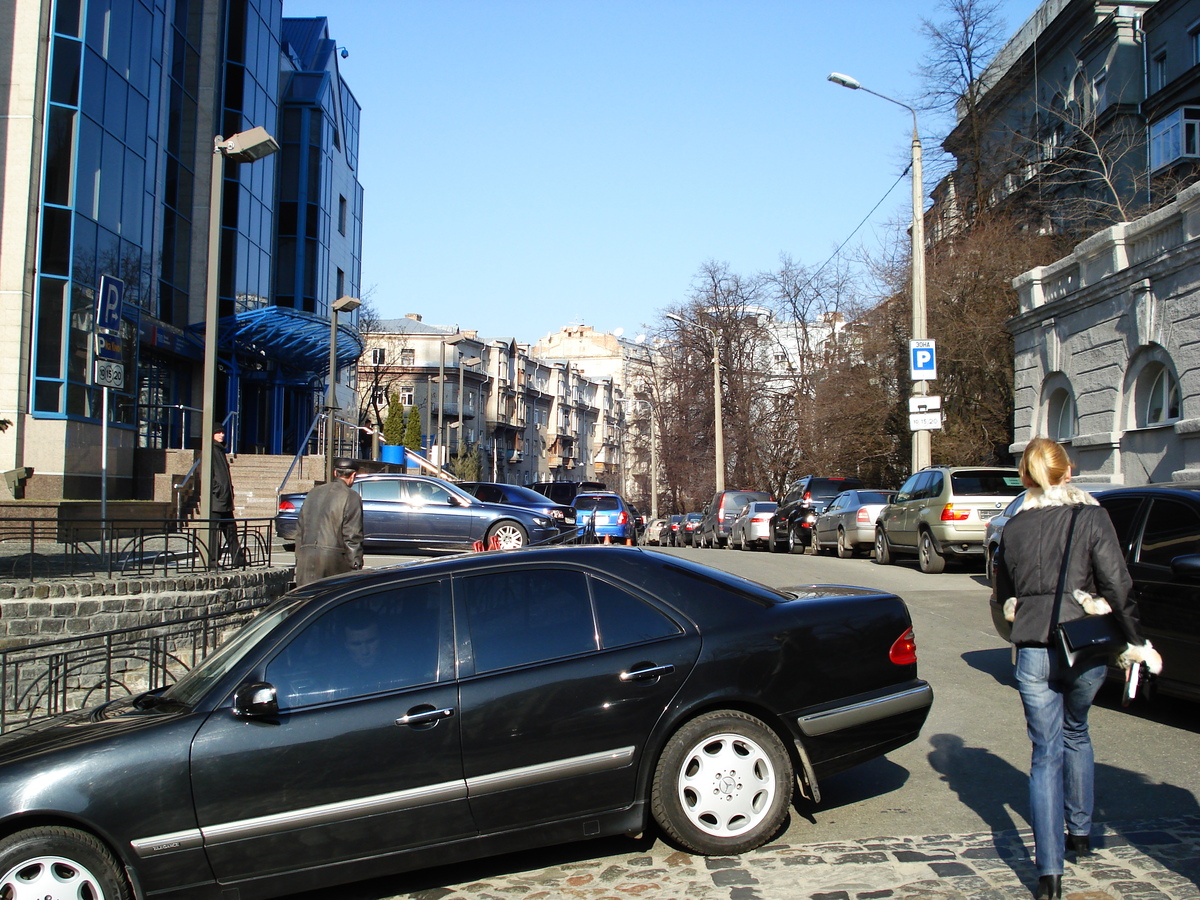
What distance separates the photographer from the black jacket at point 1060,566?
14.3ft

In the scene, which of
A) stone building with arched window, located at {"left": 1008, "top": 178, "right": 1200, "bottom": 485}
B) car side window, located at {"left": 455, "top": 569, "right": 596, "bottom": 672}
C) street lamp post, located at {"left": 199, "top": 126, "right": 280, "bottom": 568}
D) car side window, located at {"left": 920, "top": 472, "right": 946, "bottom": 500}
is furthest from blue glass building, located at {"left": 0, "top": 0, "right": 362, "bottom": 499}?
stone building with arched window, located at {"left": 1008, "top": 178, "right": 1200, "bottom": 485}


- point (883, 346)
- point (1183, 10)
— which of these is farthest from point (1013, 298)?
point (1183, 10)

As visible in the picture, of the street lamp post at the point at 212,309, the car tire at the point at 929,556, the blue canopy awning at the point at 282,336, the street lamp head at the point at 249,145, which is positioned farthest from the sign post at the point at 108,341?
the blue canopy awning at the point at 282,336

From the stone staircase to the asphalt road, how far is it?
22.2 metres

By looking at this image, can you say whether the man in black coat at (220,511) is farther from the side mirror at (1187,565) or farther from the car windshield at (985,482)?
the car windshield at (985,482)

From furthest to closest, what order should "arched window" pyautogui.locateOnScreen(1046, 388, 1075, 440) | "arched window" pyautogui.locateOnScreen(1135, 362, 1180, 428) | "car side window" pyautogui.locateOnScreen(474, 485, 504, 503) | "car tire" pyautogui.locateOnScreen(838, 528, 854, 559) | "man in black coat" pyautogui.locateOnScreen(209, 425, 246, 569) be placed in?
"car side window" pyautogui.locateOnScreen(474, 485, 504, 503)
"car tire" pyautogui.locateOnScreen(838, 528, 854, 559)
"arched window" pyautogui.locateOnScreen(1046, 388, 1075, 440)
"arched window" pyautogui.locateOnScreen(1135, 362, 1180, 428)
"man in black coat" pyautogui.locateOnScreen(209, 425, 246, 569)

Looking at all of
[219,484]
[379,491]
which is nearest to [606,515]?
[379,491]

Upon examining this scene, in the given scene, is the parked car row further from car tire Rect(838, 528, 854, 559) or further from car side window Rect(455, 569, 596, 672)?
car side window Rect(455, 569, 596, 672)

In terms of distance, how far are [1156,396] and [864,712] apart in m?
15.9

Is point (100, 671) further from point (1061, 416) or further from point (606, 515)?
point (606, 515)

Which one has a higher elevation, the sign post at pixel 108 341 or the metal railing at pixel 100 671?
the sign post at pixel 108 341

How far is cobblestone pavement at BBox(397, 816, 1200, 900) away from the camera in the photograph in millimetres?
4391

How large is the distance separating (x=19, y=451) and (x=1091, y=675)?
2166 cm

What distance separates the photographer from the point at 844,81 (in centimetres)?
2127
